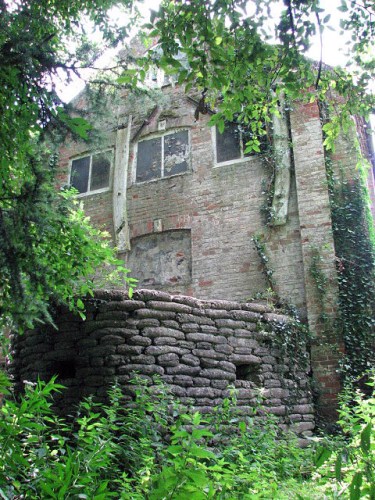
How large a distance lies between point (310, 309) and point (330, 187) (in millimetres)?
2551

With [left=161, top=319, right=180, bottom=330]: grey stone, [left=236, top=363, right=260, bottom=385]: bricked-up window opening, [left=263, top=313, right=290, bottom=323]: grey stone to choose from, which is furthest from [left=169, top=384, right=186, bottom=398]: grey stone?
[left=263, top=313, right=290, bottom=323]: grey stone

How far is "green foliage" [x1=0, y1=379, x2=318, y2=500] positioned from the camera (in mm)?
2738

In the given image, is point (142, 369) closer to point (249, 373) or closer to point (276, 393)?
point (249, 373)

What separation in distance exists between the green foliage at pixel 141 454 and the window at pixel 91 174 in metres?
7.48

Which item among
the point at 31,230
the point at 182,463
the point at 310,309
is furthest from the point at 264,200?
the point at 182,463

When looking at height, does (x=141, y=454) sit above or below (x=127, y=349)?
below

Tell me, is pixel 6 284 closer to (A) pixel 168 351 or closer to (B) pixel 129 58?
(A) pixel 168 351

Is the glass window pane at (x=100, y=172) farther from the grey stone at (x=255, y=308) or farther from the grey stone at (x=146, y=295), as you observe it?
the grey stone at (x=146, y=295)

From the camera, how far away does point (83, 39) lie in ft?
24.5

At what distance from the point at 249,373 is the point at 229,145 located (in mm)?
5781

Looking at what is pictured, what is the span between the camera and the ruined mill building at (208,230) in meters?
6.66

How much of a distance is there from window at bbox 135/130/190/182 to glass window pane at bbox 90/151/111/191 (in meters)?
0.90

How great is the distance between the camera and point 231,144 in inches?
443

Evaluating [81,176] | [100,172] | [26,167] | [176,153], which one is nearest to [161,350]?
[26,167]
